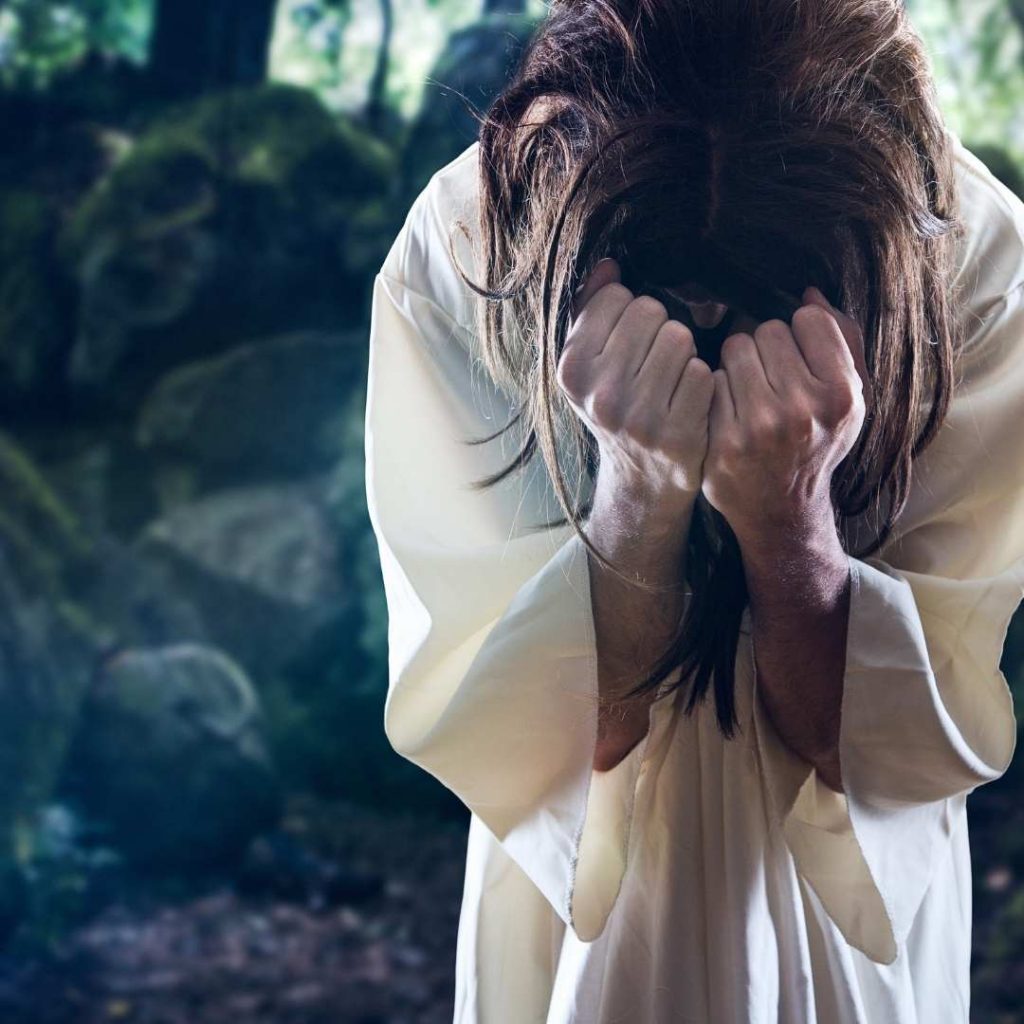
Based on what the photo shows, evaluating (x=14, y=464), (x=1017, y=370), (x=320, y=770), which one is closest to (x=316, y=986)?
(x=320, y=770)

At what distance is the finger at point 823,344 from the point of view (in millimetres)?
479

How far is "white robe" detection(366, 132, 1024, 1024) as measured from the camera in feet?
1.74

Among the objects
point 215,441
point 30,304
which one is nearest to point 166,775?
point 215,441

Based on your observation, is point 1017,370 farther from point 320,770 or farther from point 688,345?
point 320,770

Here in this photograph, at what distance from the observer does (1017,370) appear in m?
0.58

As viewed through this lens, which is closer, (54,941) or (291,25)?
(54,941)

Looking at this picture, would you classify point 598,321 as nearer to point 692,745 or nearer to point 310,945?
point 692,745

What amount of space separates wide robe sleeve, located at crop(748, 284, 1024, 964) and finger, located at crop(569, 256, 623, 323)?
0.53ft

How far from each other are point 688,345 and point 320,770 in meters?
1.68

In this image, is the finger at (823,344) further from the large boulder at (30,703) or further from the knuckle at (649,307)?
the large boulder at (30,703)

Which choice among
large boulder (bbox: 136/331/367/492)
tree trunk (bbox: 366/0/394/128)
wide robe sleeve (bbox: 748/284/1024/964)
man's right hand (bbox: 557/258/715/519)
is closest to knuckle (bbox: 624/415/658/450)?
man's right hand (bbox: 557/258/715/519)

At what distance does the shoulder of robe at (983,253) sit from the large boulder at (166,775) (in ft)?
5.38

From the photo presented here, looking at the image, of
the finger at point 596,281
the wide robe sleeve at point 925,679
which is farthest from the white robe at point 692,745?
the finger at point 596,281

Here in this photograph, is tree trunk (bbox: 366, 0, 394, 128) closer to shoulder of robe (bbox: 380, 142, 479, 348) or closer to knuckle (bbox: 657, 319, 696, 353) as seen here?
shoulder of robe (bbox: 380, 142, 479, 348)
